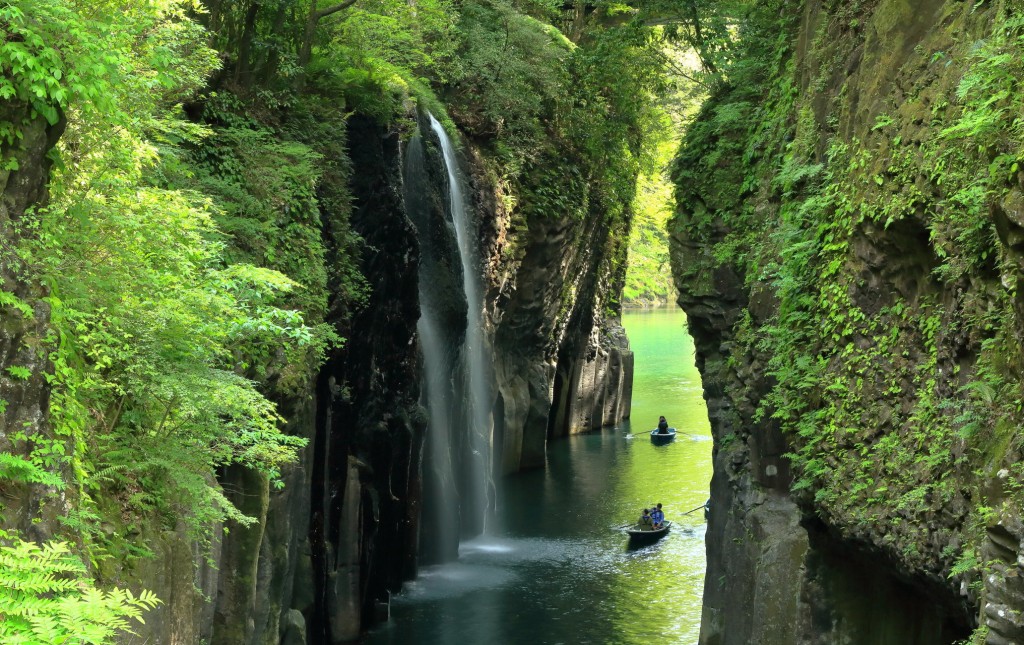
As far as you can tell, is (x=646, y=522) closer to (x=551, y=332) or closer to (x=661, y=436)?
(x=551, y=332)

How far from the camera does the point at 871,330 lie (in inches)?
499

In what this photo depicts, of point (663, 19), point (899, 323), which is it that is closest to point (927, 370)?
point (899, 323)

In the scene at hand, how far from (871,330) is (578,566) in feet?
56.2

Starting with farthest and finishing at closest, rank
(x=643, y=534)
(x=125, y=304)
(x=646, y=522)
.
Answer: (x=646, y=522) < (x=643, y=534) < (x=125, y=304)

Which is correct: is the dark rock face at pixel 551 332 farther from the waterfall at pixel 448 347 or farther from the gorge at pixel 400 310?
the gorge at pixel 400 310

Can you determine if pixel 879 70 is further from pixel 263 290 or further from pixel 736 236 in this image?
pixel 263 290

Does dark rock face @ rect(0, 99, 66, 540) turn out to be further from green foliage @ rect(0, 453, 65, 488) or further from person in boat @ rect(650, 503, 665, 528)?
person in boat @ rect(650, 503, 665, 528)

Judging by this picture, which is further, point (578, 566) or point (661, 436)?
point (661, 436)

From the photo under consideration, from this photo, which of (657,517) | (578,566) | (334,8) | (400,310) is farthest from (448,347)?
(334,8)

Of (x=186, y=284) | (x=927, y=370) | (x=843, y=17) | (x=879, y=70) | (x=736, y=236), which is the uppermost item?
(x=843, y=17)

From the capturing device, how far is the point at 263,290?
45.0ft

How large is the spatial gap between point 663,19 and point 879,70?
1294cm

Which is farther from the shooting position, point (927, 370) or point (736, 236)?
point (736, 236)

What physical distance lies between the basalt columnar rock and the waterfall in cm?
909
